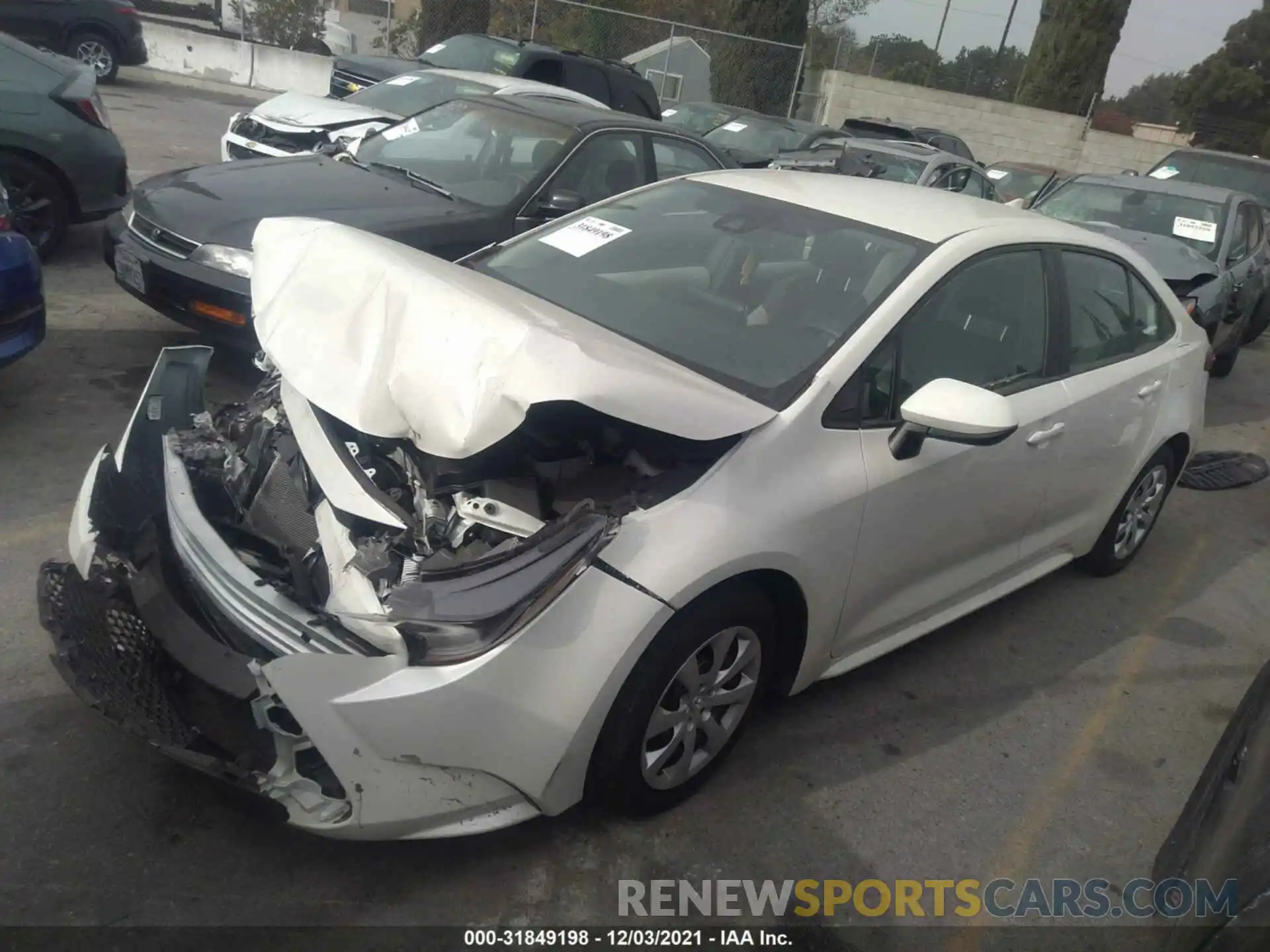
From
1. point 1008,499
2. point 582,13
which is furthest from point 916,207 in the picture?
point 582,13

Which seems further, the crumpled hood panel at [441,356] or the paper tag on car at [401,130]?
the paper tag on car at [401,130]

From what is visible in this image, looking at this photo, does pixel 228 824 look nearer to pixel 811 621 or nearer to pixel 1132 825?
pixel 811 621

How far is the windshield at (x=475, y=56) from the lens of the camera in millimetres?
12531

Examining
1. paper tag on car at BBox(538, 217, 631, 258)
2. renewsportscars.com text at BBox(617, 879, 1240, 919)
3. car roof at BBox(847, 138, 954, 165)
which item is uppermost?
paper tag on car at BBox(538, 217, 631, 258)

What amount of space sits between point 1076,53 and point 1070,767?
29.1m

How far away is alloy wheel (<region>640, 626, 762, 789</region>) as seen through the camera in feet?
9.01

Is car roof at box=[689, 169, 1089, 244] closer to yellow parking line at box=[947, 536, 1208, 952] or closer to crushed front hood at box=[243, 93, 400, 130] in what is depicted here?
yellow parking line at box=[947, 536, 1208, 952]

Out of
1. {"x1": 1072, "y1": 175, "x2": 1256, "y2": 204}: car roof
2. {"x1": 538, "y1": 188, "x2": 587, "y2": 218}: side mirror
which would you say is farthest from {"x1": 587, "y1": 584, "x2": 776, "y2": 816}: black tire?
{"x1": 1072, "y1": 175, "x2": 1256, "y2": 204}: car roof

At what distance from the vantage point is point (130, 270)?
5309 millimetres

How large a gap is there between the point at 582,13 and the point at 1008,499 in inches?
750

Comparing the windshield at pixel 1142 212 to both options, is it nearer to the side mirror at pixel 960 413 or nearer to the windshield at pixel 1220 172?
the windshield at pixel 1220 172

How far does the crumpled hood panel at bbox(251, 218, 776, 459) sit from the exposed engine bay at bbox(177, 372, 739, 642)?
0.15m

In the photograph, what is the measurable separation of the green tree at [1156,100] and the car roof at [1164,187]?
117 feet

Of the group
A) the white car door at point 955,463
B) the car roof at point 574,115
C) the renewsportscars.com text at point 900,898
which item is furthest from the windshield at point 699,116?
the renewsportscars.com text at point 900,898
